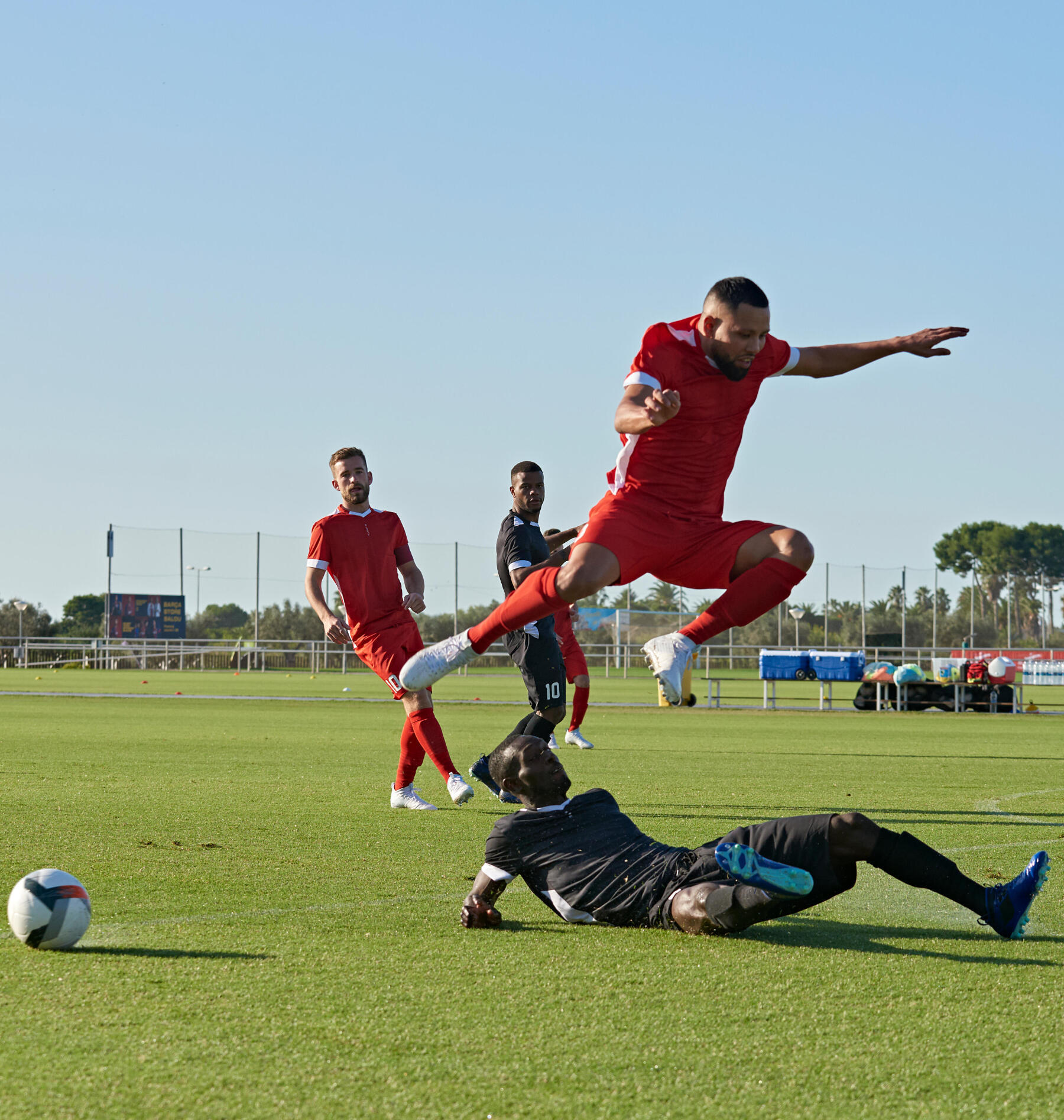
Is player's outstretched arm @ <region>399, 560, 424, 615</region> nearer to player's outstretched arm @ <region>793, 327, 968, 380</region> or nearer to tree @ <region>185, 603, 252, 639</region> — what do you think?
player's outstretched arm @ <region>793, 327, 968, 380</region>

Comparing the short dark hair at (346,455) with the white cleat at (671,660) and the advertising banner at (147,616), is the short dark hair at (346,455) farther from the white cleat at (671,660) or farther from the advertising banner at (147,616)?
the advertising banner at (147,616)

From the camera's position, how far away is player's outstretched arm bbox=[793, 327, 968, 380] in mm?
6414

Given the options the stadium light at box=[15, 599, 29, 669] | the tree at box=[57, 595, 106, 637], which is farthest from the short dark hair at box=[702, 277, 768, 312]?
the tree at box=[57, 595, 106, 637]

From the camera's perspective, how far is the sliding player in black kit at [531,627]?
8484 millimetres

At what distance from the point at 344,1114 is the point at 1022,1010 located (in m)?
1.85

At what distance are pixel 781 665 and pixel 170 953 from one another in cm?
2300

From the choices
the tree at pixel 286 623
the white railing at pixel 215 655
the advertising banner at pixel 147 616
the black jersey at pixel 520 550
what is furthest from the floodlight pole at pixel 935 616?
the black jersey at pixel 520 550

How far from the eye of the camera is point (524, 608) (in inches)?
233

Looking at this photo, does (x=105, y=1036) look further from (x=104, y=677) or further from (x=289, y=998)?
(x=104, y=677)

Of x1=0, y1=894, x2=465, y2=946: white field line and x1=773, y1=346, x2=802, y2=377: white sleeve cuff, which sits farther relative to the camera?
x1=773, y1=346, x2=802, y2=377: white sleeve cuff

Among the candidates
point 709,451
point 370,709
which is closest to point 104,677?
point 370,709

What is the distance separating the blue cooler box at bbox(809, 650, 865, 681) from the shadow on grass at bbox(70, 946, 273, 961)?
20993 millimetres

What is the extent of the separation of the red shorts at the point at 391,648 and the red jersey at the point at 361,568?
0.15ft

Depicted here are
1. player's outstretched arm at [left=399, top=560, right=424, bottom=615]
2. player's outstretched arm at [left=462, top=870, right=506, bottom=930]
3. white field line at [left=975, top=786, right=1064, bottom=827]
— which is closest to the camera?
player's outstretched arm at [left=462, top=870, right=506, bottom=930]
